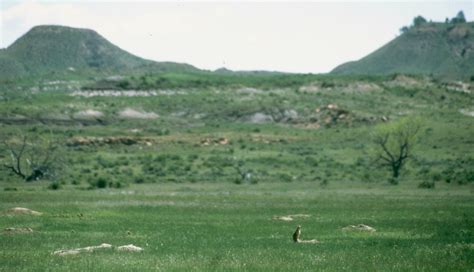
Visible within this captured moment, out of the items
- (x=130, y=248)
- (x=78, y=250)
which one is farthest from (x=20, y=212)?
(x=130, y=248)

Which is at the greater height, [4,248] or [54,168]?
[4,248]

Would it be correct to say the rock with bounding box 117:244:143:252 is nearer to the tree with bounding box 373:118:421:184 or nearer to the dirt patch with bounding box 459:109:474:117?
the tree with bounding box 373:118:421:184

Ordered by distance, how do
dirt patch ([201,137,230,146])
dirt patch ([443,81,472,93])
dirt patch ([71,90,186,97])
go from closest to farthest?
dirt patch ([201,137,230,146])
dirt patch ([71,90,186,97])
dirt patch ([443,81,472,93])

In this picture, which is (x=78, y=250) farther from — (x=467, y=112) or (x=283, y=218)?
(x=467, y=112)

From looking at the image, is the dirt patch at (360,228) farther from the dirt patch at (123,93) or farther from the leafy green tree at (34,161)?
the dirt patch at (123,93)

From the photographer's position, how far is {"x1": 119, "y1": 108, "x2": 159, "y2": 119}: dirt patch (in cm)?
11699

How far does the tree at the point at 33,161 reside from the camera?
70500 mm

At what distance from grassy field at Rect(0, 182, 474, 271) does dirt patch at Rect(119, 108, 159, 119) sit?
5505 centimetres

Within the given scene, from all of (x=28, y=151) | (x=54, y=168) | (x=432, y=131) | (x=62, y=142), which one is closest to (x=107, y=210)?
(x=54, y=168)

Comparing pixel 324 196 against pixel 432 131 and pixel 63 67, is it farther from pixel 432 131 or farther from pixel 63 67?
pixel 63 67

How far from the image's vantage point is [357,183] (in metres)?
66.6

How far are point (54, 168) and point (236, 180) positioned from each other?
1755 cm

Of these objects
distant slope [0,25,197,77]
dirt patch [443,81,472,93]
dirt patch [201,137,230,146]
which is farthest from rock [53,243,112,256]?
distant slope [0,25,197,77]

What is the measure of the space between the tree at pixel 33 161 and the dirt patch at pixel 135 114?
97.4ft
